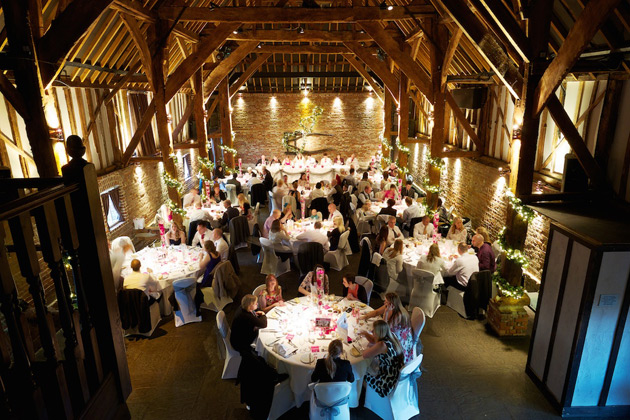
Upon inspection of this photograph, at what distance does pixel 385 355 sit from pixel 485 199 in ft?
24.7

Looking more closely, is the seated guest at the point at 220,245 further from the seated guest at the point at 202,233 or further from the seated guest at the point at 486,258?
the seated guest at the point at 486,258

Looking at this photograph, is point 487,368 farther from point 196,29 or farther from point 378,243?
point 196,29

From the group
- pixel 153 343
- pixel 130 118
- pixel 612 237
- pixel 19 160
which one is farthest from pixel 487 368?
pixel 130 118

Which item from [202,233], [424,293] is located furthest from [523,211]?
[202,233]

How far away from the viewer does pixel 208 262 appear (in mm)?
6887

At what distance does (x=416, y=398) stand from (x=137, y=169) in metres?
→ 9.60

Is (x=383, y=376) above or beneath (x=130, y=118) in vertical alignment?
beneath

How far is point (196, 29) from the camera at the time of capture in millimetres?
11438

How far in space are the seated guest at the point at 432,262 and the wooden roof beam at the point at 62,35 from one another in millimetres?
5742

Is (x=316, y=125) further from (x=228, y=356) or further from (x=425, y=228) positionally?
(x=228, y=356)

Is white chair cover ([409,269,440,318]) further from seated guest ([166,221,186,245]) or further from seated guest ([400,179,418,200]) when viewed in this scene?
seated guest ([400,179,418,200])

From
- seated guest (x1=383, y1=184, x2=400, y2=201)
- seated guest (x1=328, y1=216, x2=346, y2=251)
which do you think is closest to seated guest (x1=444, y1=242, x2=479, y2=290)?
seated guest (x1=328, y1=216, x2=346, y2=251)

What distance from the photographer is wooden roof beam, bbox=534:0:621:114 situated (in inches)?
157

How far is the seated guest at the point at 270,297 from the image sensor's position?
5.57 metres
